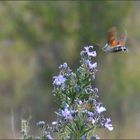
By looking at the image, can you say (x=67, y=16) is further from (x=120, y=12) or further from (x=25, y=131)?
(x=25, y=131)

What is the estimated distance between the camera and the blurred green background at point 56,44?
24297mm

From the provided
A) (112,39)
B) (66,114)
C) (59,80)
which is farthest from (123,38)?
(66,114)

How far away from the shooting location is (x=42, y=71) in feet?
85.7

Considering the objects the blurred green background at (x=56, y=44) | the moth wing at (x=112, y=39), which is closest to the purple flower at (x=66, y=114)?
the moth wing at (x=112, y=39)

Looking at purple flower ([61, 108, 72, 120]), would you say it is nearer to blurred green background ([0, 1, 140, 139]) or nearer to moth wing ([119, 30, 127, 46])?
moth wing ([119, 30, 127, 46])

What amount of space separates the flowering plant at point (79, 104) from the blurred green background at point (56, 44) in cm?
A: 1718

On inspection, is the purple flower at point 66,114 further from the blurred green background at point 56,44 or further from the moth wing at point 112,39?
the blurred green background at point 56,44

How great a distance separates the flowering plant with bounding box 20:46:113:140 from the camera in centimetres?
598

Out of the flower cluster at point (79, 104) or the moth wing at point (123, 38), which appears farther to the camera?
the moth wing at point (123, 38)

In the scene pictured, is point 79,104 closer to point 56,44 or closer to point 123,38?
point 123,38

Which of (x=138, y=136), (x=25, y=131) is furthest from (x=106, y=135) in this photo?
(x=25, y=131)

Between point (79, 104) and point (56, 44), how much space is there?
20.0 m

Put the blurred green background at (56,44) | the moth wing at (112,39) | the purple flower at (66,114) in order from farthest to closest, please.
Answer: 1. the blurred green background at (56,44)
2. the moth wing at (112,39)
3. the purple flower at (66,114)

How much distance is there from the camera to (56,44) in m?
26.0
